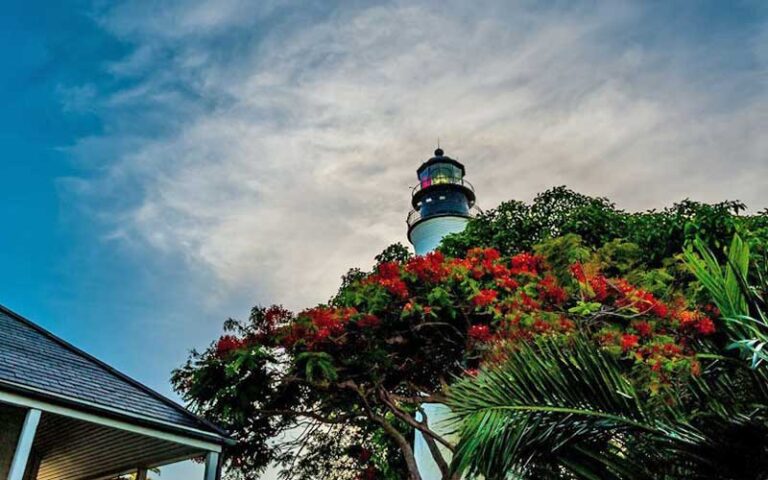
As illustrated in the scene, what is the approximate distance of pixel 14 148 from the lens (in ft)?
36.0

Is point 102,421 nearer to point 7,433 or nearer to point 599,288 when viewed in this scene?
point 7,433

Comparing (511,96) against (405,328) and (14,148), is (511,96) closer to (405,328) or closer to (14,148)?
(405,328)

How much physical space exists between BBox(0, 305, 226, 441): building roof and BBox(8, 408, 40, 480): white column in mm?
231

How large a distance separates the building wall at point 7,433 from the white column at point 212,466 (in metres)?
2.44

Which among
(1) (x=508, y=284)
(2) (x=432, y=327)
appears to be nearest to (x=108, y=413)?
(2) (x=432, y=327)

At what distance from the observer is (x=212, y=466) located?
7586 mm

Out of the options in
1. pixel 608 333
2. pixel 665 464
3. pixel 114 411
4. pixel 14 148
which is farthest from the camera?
pixel 14 148

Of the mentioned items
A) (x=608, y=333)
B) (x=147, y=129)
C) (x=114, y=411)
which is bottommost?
(x=114, y=411)

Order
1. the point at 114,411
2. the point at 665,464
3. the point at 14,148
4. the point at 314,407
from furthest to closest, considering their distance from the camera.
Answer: the point at 314,407, the point at 14,148, the point at 114,411, the point at 665,464

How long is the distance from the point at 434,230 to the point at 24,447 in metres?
18.2

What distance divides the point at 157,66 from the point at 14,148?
3.34 m

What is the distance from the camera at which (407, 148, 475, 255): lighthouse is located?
74.3 feet

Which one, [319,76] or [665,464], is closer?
[665,464]

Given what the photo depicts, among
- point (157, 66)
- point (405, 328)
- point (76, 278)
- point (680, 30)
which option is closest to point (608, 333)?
point (405, 328)
